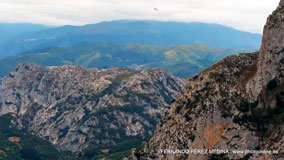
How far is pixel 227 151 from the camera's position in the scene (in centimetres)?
19538

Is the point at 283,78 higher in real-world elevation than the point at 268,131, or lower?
higher

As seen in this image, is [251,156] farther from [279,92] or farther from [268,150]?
[279,92]

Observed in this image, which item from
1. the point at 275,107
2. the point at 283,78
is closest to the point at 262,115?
the point at 275,107

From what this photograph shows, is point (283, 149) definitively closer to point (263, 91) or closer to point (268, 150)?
point (268, 150)

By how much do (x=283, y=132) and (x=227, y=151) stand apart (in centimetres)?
2640

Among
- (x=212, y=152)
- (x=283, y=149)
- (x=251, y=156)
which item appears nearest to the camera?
(x=283, y=149)

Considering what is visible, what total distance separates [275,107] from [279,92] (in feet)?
22.6

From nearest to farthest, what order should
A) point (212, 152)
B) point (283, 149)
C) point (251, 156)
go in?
point (283, 149), point (251, 156), point (212, 152)

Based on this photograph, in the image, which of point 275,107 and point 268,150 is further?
point 275,107

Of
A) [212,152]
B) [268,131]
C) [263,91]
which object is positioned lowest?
[212,152]

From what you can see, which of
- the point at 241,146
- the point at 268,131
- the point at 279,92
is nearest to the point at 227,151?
the point at 241,146

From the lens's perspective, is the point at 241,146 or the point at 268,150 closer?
the point at 268,150

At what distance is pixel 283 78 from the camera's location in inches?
7805

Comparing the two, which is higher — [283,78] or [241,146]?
[283,78]
